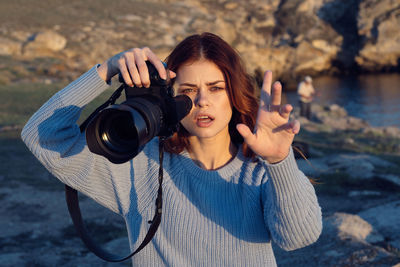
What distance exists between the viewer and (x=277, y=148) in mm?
1589

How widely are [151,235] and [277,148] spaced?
2.45ft

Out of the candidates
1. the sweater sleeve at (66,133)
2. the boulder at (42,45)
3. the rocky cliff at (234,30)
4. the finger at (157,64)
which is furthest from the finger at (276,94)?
the boulder at (42,45)

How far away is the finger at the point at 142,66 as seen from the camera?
1841 mm

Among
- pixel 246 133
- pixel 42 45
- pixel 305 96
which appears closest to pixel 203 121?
pixel 246 133

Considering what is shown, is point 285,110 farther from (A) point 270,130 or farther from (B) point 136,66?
(B) point 136,66

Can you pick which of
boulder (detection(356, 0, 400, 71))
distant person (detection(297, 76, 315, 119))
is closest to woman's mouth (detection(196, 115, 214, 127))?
distant person (detection(297, 76, 315, 119))

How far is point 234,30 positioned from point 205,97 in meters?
40.1

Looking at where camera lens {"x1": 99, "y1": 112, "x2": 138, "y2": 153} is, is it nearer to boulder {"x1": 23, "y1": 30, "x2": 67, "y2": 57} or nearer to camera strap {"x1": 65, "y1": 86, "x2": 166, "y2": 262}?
camera strap {"x1": 65, "y1": 86, "x2": 166, "y2": 262}

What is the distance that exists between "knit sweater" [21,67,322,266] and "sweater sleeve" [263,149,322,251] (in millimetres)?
43

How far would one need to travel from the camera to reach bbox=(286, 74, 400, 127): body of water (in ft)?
69.3

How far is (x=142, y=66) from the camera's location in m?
1.86

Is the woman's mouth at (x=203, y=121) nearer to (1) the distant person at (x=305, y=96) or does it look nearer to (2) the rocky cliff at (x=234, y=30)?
(1) the distant person at (x=305, y=96)

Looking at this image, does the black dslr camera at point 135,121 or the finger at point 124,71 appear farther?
the finger at point 124,71

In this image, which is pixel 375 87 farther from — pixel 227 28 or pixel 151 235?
pixel 151 235
